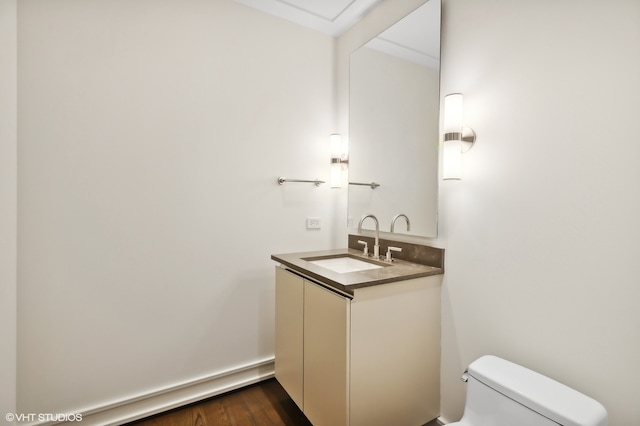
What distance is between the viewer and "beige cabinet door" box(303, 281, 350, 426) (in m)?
1.32

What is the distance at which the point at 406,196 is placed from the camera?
1.88 meters

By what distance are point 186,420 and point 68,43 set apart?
2.16 meters

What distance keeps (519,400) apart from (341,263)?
117 centimetres

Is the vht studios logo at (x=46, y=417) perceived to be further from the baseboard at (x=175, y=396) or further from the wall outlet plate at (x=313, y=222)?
the wall outlet plate at (x=313, y=222)

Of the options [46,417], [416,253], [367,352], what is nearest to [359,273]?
[367,352]

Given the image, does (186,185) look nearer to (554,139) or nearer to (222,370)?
(222,370)

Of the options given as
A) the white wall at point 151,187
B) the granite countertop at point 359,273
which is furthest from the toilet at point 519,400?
the white wall at point 151,187

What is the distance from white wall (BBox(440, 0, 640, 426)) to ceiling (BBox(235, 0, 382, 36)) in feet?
2.30

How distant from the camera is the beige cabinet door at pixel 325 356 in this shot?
4.33 ft

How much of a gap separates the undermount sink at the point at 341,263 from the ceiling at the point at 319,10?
1699 mm

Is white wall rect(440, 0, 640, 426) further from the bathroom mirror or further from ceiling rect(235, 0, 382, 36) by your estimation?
ceiling rect(235, 0, 382, 36)

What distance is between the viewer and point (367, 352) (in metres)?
1.35

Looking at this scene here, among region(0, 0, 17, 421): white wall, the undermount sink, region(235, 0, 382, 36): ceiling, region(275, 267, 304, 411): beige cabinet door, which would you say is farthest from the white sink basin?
region(235, 0, 382, 36): ceiling

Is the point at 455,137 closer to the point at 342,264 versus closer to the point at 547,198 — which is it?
the point at 547,198
